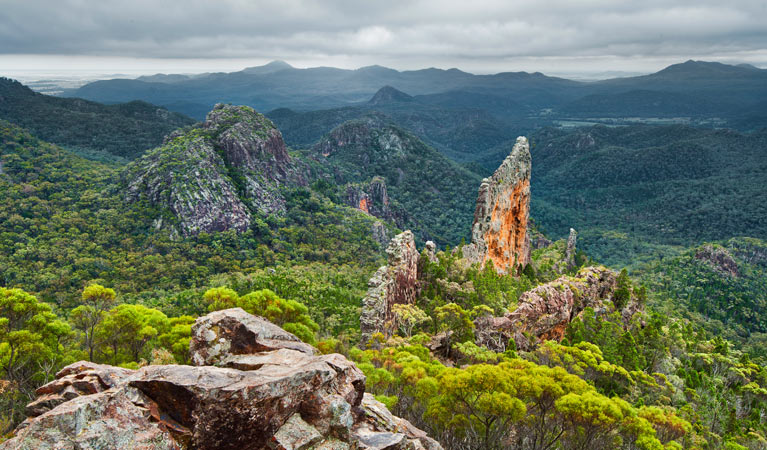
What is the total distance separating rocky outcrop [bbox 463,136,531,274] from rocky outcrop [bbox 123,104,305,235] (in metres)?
69.3

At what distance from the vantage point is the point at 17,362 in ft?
94.8

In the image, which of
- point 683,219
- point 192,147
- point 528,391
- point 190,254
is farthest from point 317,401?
point 683,219

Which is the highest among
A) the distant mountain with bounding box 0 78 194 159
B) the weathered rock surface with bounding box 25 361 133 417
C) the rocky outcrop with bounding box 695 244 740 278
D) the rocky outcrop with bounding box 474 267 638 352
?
the distant mountain with bounding box 0 78 194 159

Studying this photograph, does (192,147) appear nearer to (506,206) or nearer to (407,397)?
(506,206)

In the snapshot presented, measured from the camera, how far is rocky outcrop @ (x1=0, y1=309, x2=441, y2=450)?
41.1ft

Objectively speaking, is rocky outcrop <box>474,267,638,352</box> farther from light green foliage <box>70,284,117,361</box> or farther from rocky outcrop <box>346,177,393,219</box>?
rocky outcrop <box>346,177,393,219</box>

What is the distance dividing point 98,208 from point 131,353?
82.5 meters

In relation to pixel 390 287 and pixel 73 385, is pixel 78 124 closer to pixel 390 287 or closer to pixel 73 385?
pixel 390 287

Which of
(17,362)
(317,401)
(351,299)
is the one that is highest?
(317,401)

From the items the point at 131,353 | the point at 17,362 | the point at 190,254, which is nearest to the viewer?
the point at 17,362

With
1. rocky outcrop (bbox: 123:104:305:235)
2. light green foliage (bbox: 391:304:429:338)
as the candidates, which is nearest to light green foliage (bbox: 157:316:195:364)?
light green foliage (bbox: 391:304:429:338)

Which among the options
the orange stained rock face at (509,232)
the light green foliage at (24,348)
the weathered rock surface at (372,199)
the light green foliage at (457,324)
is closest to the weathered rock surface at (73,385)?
the light green foliage at (24,348)

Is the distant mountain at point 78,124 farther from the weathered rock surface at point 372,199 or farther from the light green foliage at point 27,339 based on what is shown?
the light green foliage at point 27,339

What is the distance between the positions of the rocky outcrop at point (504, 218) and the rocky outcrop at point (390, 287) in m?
15.9
